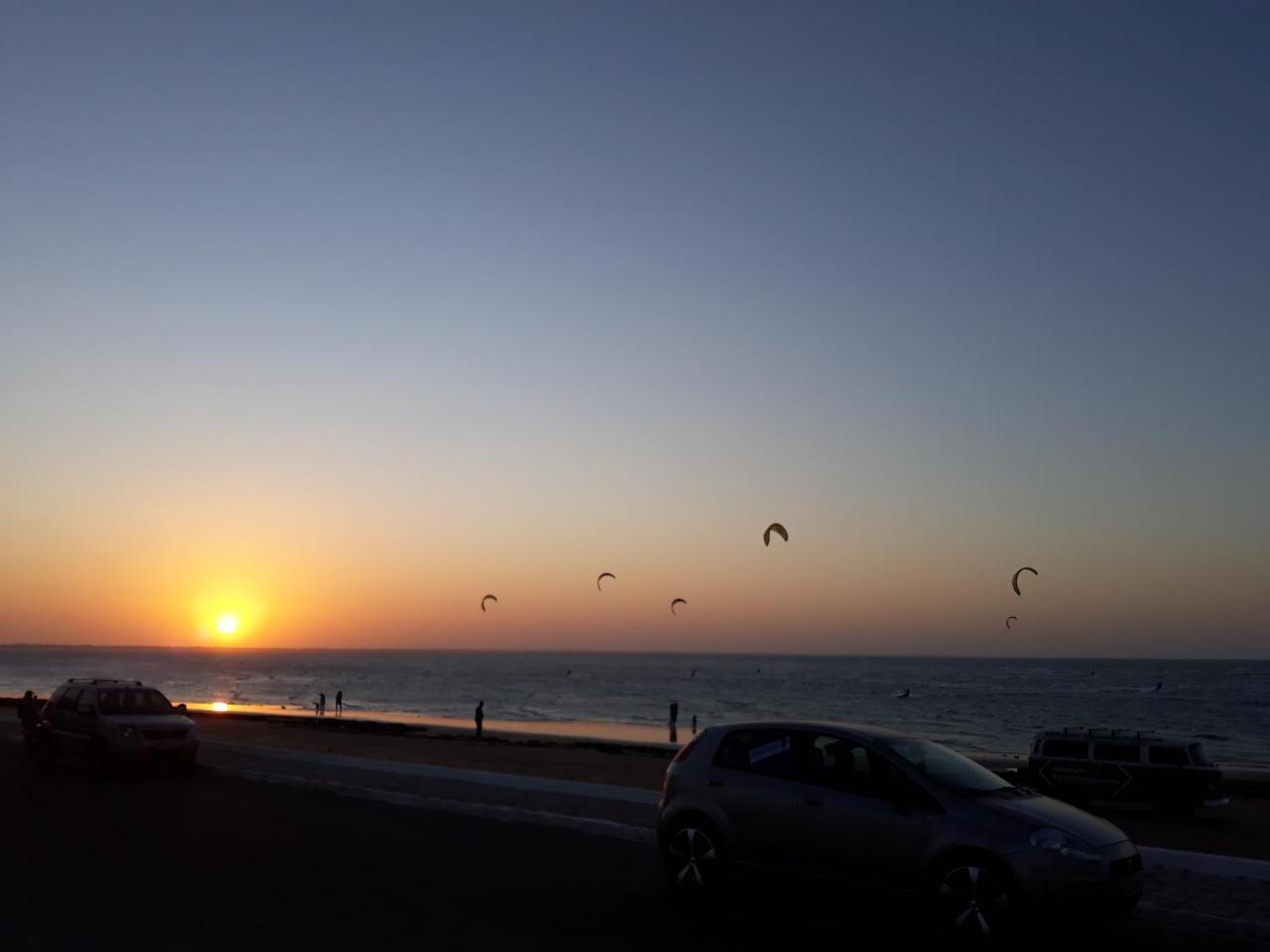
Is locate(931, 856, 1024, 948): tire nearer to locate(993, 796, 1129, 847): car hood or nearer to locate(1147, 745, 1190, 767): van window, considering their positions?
locate(993, 796, 1129, 847): car hood

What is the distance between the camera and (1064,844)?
8.13m

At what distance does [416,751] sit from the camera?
32219 mm

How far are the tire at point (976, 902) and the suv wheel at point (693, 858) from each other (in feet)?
6.71

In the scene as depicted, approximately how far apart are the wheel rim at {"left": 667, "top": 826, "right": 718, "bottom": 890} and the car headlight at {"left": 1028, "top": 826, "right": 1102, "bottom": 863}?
279 centimetres

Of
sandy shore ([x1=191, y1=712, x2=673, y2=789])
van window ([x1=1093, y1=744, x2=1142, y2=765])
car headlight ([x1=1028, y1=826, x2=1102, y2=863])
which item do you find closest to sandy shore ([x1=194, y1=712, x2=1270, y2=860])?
sandy shore ([x1=191, y1=712, x2=673, y2=789])

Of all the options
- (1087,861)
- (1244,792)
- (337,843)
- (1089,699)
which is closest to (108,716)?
(337,843)

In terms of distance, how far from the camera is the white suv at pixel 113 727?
1934cm

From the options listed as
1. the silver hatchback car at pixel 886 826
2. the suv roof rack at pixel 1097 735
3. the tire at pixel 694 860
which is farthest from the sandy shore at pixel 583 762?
the tire at pixel 694 860

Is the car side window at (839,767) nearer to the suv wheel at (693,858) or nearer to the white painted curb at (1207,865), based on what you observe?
the suv wheel at (693,858)

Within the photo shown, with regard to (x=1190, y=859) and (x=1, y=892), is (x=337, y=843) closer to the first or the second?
(x=1, y=892)

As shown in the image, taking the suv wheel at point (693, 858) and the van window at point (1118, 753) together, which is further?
the van window at point (1118, 753)

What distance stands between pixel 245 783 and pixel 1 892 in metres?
9.38

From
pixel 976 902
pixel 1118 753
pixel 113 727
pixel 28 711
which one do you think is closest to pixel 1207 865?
pixel 976 902

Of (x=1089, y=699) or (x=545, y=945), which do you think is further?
(x=1089, y=699)
